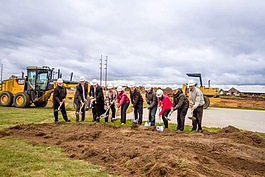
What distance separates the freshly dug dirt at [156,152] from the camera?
434 centimetres

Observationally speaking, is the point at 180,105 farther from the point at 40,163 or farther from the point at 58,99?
the point at 40,163

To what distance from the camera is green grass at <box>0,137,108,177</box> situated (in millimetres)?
4312

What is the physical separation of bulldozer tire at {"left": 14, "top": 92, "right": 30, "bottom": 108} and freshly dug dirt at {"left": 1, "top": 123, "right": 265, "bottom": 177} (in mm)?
9174

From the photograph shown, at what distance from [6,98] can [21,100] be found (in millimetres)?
1647

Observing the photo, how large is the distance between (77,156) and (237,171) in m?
A: 3.37

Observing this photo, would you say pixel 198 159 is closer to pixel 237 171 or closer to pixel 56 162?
pixel 237 171

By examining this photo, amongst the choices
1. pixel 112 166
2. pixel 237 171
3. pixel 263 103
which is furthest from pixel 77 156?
pixel 263 103

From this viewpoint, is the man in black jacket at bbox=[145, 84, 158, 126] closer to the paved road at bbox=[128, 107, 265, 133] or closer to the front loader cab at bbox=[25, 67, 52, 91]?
the paved road at bbox=[128, 107, 265, 133]

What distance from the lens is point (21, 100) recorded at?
1717 centimetres

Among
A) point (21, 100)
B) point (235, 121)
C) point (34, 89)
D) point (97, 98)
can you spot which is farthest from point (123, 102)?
point (21, 100)

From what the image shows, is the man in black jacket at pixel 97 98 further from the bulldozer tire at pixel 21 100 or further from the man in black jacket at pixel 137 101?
the bulldozer tire at pixel 21 100

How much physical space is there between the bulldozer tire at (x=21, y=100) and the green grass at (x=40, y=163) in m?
11.4

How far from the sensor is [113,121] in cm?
1137

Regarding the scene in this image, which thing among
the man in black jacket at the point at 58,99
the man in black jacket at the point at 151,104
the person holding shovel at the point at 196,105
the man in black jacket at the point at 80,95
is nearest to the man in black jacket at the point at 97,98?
the man in black jacket at the point at 80,95
